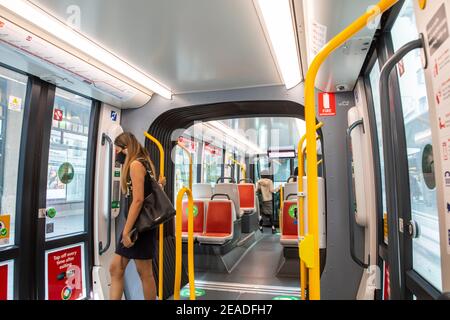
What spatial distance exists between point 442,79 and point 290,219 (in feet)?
12.9

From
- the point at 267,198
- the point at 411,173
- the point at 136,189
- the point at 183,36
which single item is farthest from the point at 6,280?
the point at 267,198

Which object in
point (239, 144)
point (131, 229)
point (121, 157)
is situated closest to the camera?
point (131, 229)

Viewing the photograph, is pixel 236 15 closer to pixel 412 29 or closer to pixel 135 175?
pixel 412 29

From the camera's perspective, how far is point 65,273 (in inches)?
120

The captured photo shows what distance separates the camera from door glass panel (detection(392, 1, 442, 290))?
1.56m

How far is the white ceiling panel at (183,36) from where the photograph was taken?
185 cm

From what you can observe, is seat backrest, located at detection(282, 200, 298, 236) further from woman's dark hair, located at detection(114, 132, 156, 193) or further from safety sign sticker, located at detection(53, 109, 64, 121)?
safety sign sticker, located at detection(53, 109, 64, 121)

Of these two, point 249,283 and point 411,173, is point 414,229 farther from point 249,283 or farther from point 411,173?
point 249,283

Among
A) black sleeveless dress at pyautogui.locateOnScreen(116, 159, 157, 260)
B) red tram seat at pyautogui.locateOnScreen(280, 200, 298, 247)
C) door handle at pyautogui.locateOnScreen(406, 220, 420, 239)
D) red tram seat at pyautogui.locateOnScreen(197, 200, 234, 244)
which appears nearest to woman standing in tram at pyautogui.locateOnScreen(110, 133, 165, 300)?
black sleeveless dress at pyautogui.locateOnScreen(116, 159, 157, 260)

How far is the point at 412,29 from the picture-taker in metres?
1.68

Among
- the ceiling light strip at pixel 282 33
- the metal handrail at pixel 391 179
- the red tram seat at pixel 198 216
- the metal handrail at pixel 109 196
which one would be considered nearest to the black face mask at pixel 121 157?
the metal handrail at pixel 109 196

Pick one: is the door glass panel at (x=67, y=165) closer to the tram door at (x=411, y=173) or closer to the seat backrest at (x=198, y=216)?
the seat backrest at (x=198, y=216)

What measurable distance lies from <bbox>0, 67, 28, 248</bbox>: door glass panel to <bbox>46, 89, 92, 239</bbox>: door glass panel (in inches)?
12.5
